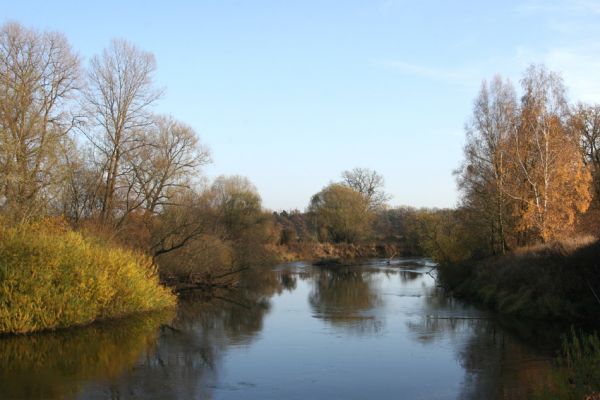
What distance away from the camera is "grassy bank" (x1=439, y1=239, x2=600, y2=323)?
1994cm

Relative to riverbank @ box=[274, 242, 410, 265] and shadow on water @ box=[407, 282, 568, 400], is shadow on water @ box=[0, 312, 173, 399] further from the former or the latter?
riverbank @ box=[274, 242, 410, 265]

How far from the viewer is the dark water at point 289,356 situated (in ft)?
38.4

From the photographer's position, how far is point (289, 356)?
1514 cm

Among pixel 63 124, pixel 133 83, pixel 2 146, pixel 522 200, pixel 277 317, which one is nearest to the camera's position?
pixel 2 146

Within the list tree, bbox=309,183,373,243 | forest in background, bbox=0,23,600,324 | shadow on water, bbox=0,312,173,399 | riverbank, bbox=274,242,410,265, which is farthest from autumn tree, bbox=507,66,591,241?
tree, bbox=309,183,373,243

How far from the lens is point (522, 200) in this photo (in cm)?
2941

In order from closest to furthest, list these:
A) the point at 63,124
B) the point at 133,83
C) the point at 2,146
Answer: the point at 2,146, the point at 63,124, the point at 133,83

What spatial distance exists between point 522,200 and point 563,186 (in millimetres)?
2069

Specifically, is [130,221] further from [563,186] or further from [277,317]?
[563,186]

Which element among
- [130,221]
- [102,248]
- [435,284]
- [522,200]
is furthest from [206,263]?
[522,200]

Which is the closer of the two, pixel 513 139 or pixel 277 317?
pixel 277 317

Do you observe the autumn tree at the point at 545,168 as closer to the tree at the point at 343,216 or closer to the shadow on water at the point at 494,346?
the shadow on water at the point at 494,346

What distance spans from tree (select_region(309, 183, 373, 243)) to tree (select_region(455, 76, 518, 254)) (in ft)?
119

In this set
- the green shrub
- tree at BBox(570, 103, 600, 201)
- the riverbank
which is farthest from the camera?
the riverbank
